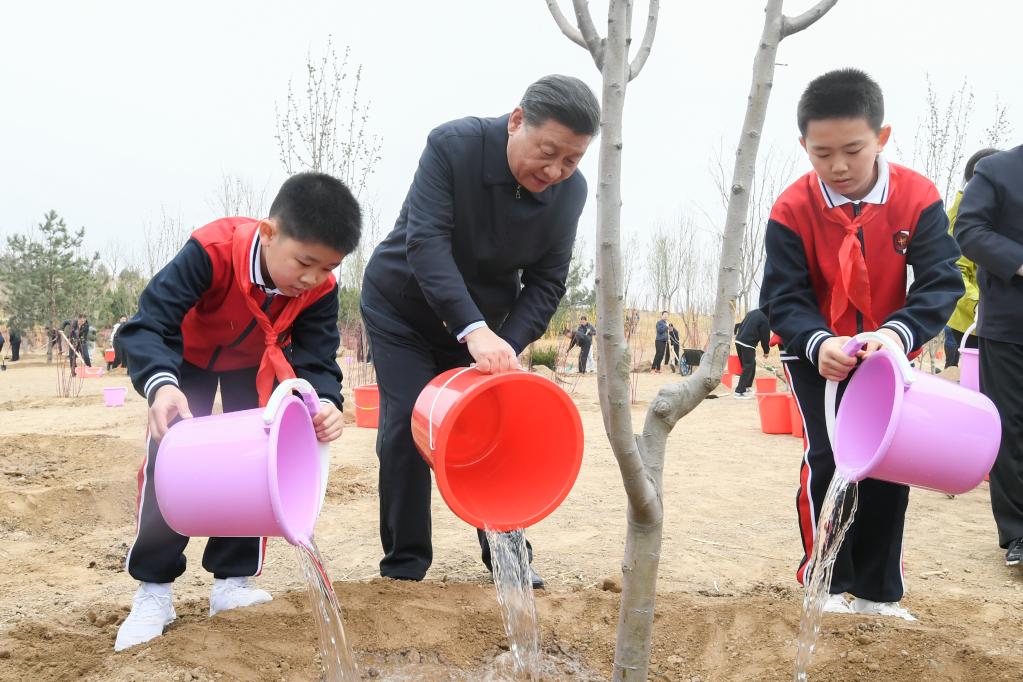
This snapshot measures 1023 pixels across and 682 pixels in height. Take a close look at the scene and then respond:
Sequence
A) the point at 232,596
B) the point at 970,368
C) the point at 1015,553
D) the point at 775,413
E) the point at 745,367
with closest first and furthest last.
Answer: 1. the point at 232,596
2. the point at 1015,553
3. the point at 970,368
4. the point at 775,413
5. the point at 745,367

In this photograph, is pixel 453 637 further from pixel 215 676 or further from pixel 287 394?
pixel 287 394

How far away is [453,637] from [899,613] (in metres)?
1.29

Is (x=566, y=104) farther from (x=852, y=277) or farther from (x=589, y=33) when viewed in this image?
(x=852, y=277)

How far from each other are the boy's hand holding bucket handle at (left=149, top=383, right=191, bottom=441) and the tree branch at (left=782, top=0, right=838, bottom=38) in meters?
1.57

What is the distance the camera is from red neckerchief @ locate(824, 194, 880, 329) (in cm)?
224

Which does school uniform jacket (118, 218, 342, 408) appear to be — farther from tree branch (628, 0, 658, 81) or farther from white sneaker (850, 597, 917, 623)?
white sneaker (850, 597, 917, 623)

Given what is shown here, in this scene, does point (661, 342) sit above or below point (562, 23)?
below

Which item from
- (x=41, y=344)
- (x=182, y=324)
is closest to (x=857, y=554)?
(x=182, y=324)

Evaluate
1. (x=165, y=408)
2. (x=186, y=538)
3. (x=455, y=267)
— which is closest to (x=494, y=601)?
(x=186, y=538)

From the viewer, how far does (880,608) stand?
2.37m

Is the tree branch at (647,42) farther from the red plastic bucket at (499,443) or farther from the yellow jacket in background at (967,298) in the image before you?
the yellow jacket in background at (967,298)

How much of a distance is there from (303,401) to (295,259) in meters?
0.39

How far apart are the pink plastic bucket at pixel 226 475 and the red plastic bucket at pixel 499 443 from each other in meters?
0.36

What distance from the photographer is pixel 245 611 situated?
2352mm
